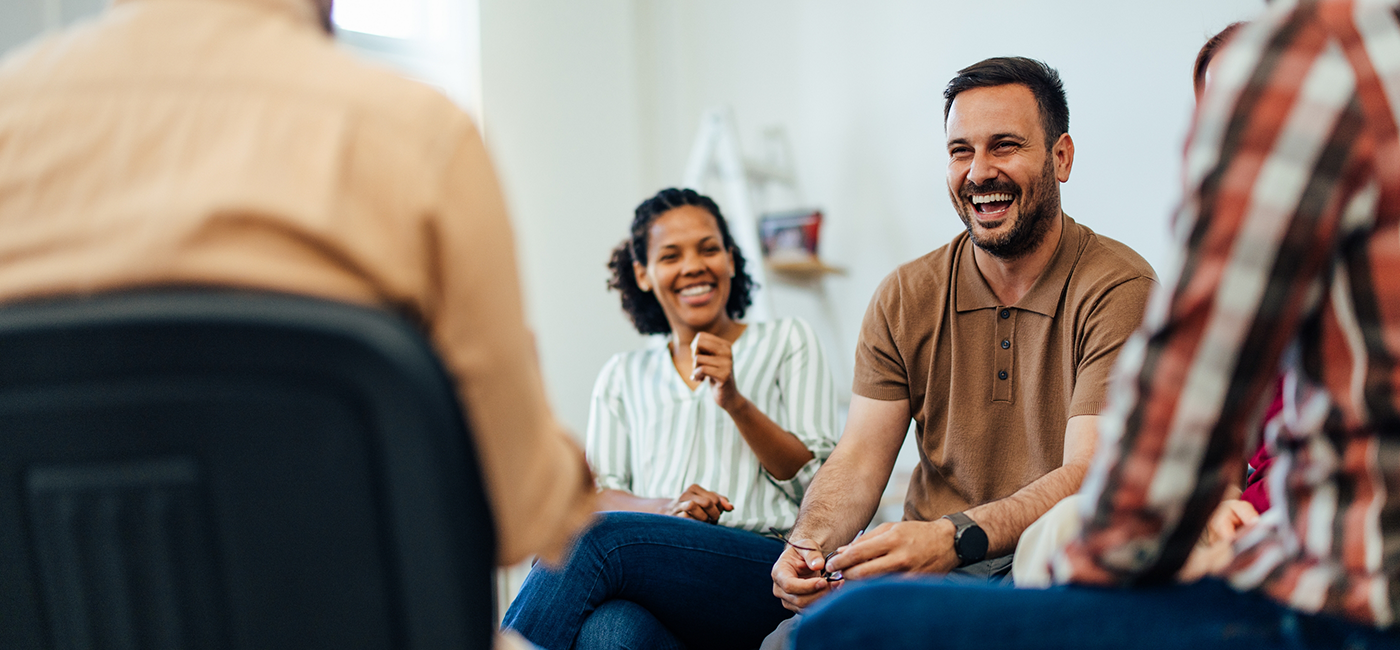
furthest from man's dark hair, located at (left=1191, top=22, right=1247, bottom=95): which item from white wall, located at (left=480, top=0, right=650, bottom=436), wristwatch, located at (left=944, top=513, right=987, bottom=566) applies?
white wall, located at (left=480, top=0, right=650, bottom=436)

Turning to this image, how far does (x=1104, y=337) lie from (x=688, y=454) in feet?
2.78

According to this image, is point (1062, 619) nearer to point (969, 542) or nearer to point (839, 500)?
point (969, 542)

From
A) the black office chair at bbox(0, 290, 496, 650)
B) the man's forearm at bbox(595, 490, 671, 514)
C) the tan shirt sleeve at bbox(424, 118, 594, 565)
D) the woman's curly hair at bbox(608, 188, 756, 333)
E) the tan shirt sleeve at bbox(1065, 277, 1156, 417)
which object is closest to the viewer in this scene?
the black office chair at bbox(0, 290, 496, 650)

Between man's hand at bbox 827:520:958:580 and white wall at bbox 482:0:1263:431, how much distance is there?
4.77 feet

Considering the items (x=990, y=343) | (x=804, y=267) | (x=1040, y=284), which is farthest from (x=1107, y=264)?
(x=804, y=267)

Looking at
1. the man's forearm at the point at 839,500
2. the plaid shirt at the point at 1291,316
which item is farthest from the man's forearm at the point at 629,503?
the plaid shirt at the point at 1291,316

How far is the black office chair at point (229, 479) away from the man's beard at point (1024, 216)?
1196 mm

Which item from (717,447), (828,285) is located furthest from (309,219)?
(828,285)

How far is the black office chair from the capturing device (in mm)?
541

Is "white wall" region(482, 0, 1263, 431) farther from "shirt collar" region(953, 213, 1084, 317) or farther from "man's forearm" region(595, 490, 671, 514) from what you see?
"man's forearm" region(595, 490, 671, 514)

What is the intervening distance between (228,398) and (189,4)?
0.31m

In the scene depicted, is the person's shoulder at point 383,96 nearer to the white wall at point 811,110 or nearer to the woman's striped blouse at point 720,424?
the woman's striped blouse at point 720,424

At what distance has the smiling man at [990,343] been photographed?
1.42 m

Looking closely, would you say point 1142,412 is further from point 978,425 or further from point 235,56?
point 978,425
